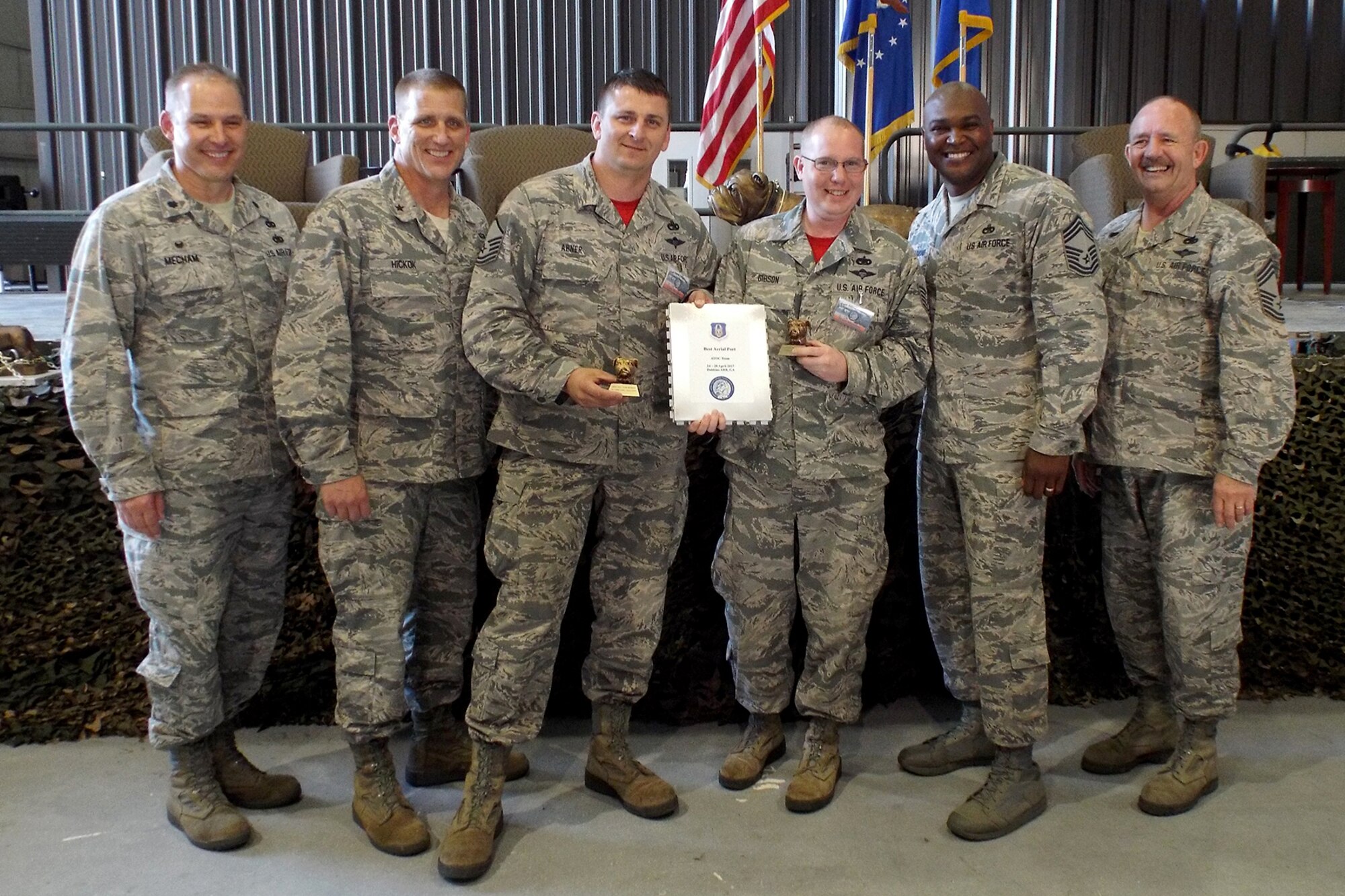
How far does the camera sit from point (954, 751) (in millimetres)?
2777

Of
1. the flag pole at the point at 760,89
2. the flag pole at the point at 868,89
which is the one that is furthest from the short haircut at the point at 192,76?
the flag pole at the point at 868,89

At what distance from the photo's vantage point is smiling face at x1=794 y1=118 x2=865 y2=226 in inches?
93.3

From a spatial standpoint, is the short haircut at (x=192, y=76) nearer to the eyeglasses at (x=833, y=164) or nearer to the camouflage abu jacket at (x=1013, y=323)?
the eyeglasses at (x=833, y=164)

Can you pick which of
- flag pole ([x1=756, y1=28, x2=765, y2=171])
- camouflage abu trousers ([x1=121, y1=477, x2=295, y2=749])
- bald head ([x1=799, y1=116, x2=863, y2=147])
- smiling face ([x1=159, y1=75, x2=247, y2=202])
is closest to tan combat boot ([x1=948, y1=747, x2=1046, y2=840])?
bald head ([x1=799, y1=116, x2=863, y2=147])

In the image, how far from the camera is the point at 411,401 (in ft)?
7.79

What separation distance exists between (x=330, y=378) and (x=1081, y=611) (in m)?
2.27

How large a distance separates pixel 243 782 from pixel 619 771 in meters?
0.90

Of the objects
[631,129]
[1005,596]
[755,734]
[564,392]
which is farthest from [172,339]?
[1005,596]

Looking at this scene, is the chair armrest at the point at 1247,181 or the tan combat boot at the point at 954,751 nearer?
the tan combat boot at the point at 954,751

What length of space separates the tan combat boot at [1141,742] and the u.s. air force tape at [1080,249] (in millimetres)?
1165

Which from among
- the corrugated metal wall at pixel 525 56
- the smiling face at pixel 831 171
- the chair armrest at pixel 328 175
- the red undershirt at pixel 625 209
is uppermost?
the corrugated metal wall at pixel 525 56

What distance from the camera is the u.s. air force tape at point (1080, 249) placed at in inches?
94.1

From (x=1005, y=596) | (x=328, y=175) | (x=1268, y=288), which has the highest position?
(x=328, y=175)

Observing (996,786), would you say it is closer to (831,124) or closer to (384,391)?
(831,124)
